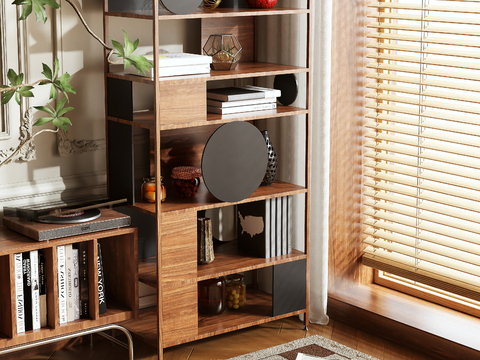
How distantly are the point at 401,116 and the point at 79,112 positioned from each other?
52.1 inches

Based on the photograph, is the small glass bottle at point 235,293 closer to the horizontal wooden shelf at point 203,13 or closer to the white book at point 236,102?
the white book at point 236,102

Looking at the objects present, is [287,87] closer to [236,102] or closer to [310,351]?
[236,102]

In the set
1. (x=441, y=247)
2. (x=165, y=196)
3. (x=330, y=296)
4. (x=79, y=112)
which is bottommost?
(x=330, y=296)

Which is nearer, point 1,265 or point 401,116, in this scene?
point 1,265

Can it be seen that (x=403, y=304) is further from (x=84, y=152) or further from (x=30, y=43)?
(x=30, y=43)

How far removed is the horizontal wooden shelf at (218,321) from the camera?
2.44 metres

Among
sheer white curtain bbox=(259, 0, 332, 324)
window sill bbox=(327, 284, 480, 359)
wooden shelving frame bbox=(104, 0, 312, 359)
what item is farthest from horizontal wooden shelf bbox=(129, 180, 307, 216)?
window sill bbox=(327, 284, 480, 359)

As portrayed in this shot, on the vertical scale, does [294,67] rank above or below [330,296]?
above

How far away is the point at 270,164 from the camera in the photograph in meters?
2.60

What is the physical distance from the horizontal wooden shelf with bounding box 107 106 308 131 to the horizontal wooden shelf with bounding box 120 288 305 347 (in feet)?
2.56

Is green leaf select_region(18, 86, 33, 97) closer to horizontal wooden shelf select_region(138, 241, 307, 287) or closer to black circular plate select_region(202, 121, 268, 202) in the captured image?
black circular plate select_region(202, 121, 268, 202)

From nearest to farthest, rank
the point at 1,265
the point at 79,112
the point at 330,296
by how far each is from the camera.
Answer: the point at 1,265
the point at 79,112
the point at 330,296

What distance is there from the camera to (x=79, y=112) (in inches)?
95.0

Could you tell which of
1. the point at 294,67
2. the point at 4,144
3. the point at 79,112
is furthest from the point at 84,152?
the point at 294,67
